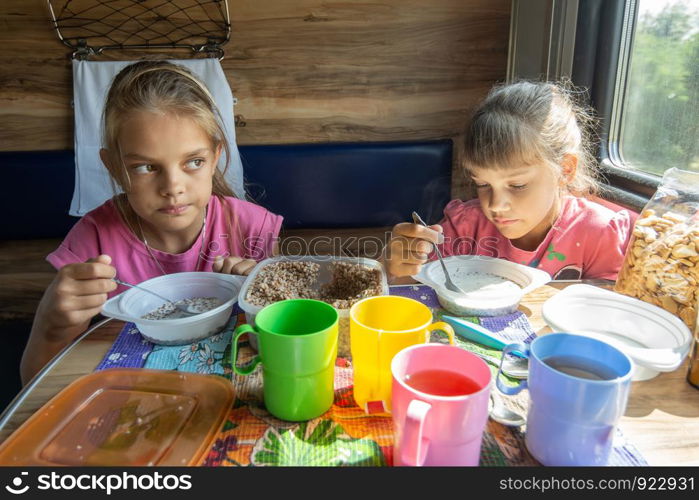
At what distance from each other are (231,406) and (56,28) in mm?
1998

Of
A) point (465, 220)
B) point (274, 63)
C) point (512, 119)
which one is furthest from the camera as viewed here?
point (274, 63)

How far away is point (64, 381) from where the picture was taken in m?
0.77

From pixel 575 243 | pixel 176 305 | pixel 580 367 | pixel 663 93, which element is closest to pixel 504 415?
pixel 580 367

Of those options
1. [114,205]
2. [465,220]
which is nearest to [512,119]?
[465,220]

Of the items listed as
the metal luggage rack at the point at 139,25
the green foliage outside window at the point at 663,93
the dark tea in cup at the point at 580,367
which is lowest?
the dark tea in cup at the point at 580,367

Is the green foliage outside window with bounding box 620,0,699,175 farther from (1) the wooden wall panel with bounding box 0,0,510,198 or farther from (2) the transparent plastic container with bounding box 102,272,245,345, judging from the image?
(2) the transparent plastic container with bounding box 102,272,245,345

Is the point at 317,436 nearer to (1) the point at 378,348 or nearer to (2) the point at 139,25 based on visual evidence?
(1) the point at 378,348

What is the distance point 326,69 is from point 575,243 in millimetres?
1327

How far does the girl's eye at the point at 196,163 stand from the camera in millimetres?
1284

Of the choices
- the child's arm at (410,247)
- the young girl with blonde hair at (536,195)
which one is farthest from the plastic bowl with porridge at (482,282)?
the young girl with blonde hair at (536,195)

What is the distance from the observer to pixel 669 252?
3.09 feet

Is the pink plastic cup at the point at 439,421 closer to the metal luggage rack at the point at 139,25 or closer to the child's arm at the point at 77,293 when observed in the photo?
the child's arm at the point at 77,293

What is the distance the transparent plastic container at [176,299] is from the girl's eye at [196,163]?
36 cm

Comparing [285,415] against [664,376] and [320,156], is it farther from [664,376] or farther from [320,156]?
[320,156]
